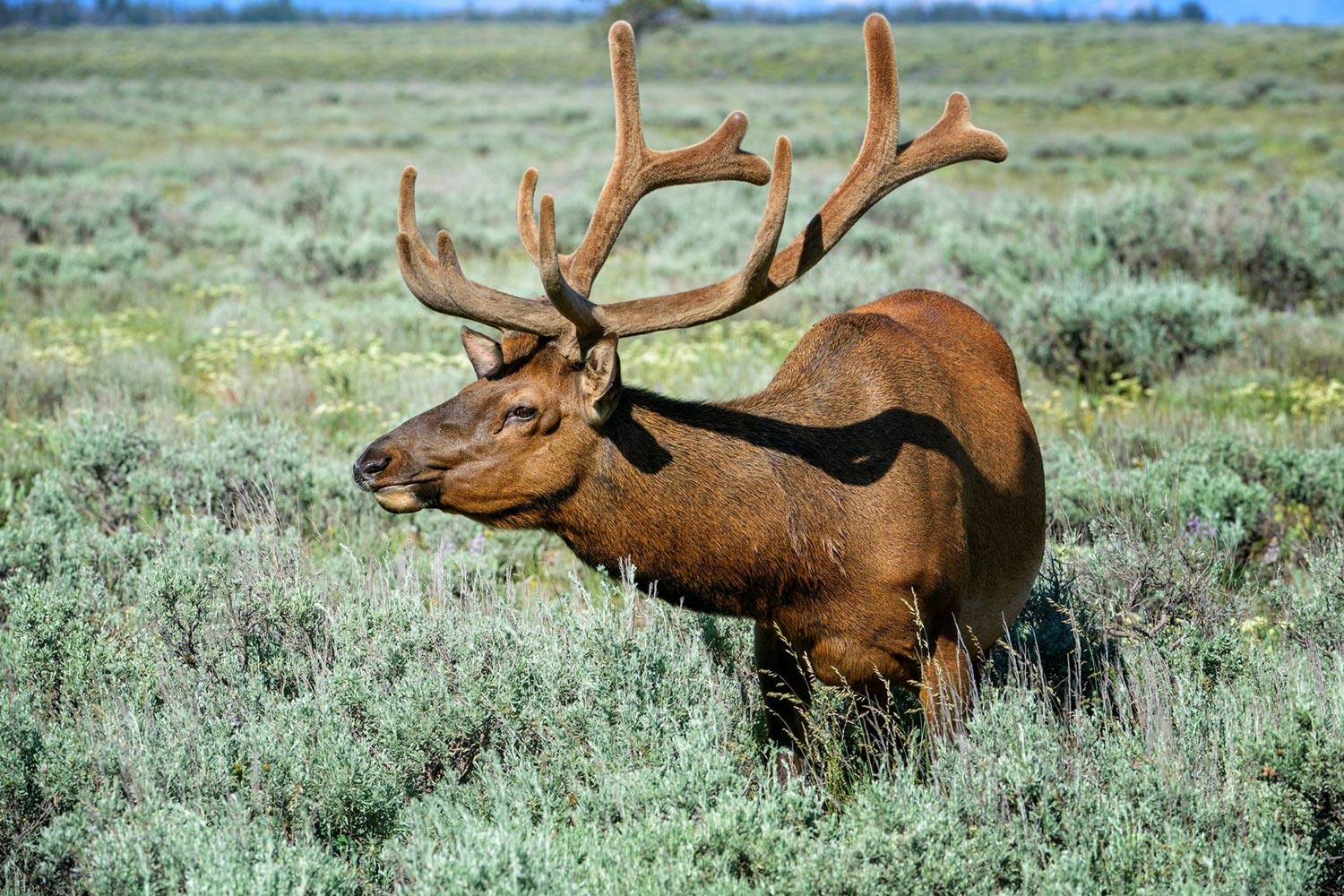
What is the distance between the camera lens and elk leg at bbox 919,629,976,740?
12.3 ft

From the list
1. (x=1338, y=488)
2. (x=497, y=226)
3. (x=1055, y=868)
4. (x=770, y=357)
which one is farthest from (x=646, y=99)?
(x=1055, y=868)

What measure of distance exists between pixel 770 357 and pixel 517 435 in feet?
19.9

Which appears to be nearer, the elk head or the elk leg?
the elk head

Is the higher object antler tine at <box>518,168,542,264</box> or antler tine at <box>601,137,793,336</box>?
antler tine at <box>518,168,542,264</box>

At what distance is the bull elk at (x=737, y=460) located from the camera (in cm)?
359

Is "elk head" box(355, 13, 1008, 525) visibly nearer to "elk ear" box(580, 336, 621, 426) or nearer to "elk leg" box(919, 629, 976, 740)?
"elk ear" box(580, 336, 621, 426)

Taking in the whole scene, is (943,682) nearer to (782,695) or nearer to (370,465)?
(782,695)

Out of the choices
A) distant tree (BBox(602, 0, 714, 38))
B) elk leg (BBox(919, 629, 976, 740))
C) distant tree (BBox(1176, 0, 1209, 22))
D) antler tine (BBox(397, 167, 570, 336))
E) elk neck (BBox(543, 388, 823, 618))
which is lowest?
elk leg (BBox(919, 629, 976, 740))

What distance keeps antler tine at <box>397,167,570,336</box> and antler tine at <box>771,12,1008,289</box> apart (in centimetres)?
80

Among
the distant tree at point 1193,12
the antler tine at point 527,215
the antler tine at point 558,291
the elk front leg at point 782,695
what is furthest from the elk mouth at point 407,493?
the distant tree at point 1193,12

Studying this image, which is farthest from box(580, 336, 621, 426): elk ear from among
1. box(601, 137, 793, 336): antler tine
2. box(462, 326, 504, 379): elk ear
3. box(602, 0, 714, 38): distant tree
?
box(602, 0, 714, 38): distant tree

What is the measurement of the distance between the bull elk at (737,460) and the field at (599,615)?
38 cm

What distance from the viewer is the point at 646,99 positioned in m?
49.7

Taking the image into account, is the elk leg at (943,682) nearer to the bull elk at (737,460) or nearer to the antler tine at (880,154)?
the bull elk at (737,460)
